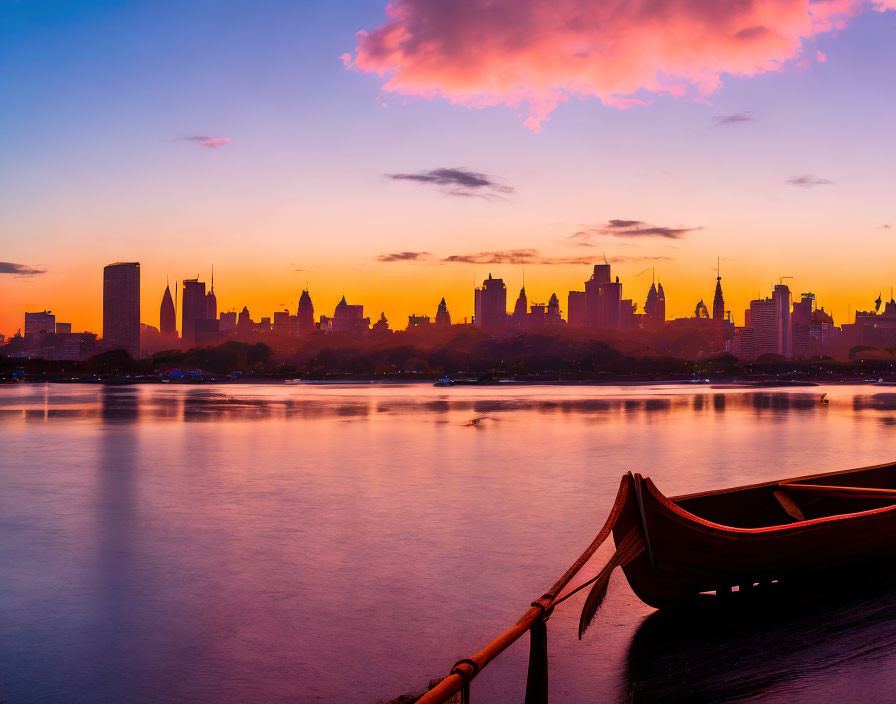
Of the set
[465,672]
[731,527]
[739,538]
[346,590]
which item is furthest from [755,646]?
[346,590]

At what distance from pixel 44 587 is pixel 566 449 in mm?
29043

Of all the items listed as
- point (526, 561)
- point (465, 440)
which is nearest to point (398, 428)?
point (465, 440)

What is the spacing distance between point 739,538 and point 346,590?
24.1 ft

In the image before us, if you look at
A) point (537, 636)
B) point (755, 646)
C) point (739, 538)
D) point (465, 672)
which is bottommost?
point (755, 646)

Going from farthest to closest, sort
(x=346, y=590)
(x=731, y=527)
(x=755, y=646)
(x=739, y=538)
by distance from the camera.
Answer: (x=346, y=590), (x=731, y=527), (x=739, y=538), (x=755, y=646)

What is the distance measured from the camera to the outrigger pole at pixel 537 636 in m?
6.50

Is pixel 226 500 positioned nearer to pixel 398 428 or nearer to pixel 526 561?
pixel 526 561

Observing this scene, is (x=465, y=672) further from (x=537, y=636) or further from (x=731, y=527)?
(x=731, y=527)

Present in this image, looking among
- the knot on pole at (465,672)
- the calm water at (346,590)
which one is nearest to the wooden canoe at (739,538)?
the calm water at (346,590)

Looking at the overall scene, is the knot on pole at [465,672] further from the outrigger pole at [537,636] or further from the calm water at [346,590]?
the calm water at [346,590]

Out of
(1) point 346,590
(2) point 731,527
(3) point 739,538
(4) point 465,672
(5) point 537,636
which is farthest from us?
(1) point 346,590

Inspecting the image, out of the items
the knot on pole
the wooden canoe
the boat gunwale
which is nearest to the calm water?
the wooden canoe

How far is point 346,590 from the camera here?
1481cm

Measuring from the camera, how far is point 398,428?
182ft
